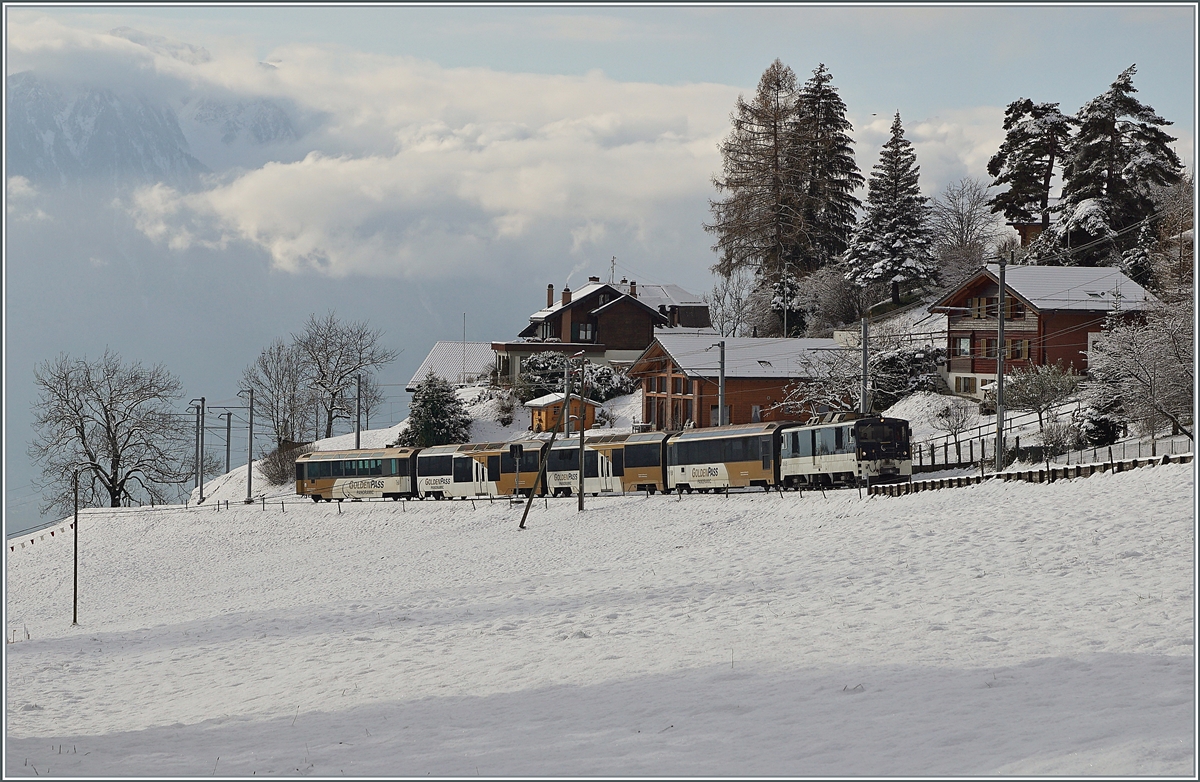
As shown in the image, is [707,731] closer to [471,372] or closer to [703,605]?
[703,605]

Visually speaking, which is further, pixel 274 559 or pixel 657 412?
pixel 657 412

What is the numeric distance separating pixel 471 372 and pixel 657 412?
82.1ft

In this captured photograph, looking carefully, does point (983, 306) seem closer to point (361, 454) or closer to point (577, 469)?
point (577, 469)

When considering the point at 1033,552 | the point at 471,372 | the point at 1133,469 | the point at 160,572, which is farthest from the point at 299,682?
the point at 471,372

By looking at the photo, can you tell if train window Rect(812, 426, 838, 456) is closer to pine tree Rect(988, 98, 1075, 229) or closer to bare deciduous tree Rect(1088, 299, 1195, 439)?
bare deciduous tree Rect(1088, 299, 1195, 439)

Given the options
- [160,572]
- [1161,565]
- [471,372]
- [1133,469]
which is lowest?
[160,572]

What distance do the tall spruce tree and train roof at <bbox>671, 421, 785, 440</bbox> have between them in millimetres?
31121

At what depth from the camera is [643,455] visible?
143 ft

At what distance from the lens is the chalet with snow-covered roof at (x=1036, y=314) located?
165 ft

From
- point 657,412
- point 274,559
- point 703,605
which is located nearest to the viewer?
point 703,605

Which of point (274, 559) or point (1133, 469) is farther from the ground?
point (1133, 469)

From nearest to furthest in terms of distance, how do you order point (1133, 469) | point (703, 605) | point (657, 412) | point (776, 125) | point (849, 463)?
point (703, 605), point (1133, 469), point (849, 463), point (657, 412), point (776, 125)

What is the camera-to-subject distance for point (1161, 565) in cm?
1872

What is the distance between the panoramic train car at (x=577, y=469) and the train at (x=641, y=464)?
0.04 m
